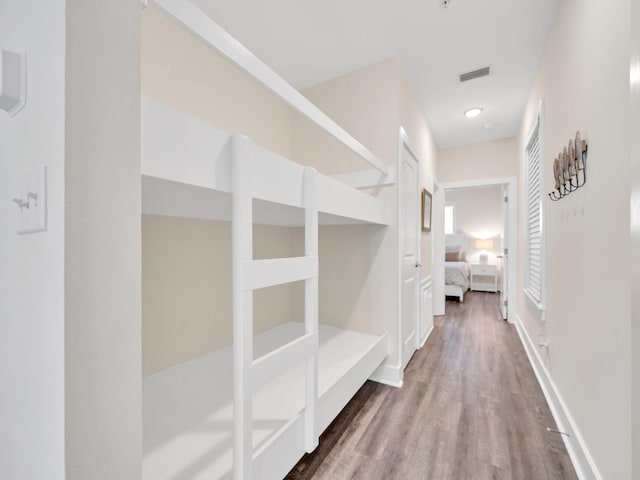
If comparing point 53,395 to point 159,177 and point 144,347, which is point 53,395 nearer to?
point 159,177

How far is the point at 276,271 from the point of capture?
3.13 ft

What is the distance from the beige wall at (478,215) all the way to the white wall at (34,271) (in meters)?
7.04

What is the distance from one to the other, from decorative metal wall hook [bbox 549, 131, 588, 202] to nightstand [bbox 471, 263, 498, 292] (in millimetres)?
4767

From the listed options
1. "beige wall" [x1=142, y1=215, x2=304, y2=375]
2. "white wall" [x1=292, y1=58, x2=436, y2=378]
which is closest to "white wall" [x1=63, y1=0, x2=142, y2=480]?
"beige wall" [x1=142, y1=215, x2=304, y2=375]

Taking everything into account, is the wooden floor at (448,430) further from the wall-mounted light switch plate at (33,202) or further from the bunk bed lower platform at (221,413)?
the wall-mounted light switch plate at (33,202)

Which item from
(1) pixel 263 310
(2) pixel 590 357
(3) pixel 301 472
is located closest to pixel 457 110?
(2) pixel 590 357

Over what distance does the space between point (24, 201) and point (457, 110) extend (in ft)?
11.5

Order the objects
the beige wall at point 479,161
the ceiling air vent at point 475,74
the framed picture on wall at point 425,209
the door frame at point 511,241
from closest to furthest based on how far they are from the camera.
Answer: the ceiling air vent at point 475,74, the framed picture on wall at point 425,209, the door frame at point 511,241, the beige wall at point 479,161

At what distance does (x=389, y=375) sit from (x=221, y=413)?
1.43 meters

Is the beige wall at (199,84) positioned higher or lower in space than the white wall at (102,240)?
higher

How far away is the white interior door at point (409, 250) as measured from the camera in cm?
238

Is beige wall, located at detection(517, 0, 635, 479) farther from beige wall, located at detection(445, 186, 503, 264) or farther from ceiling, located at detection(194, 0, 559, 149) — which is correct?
beige wall, located at detection(445, 186, 503, 264)

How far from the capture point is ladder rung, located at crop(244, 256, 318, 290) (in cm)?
85

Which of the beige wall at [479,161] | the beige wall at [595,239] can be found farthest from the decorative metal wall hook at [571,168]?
the beige wall at [479,161]
